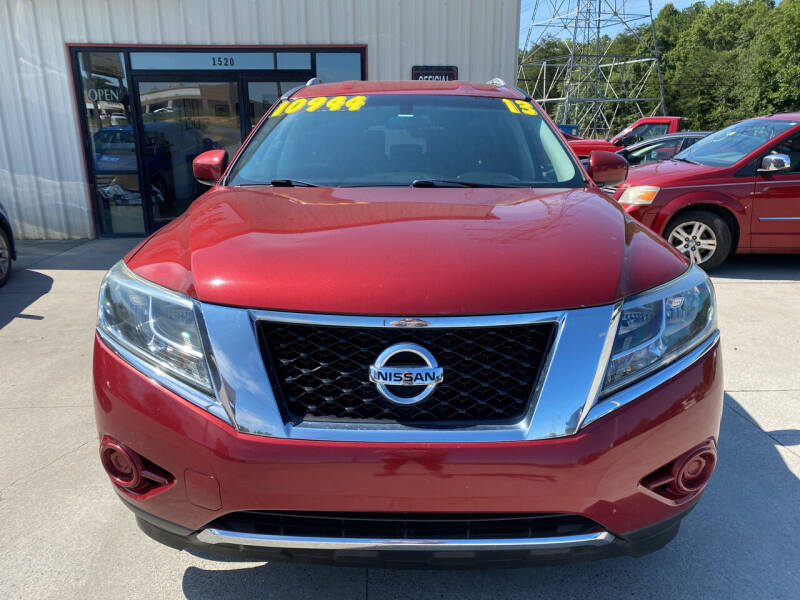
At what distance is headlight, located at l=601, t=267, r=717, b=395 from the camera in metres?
1.67

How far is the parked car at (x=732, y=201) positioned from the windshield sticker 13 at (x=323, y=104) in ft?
14.5

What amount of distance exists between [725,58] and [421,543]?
7544cm

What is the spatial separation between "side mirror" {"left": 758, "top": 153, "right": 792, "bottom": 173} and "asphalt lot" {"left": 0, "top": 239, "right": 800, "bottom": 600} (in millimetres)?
3133

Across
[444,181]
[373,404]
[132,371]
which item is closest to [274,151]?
[444,181]

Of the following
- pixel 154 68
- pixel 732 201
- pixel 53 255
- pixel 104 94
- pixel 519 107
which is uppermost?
pixel 154 68

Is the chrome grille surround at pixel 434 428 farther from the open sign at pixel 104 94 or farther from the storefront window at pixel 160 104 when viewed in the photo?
the open sign at pixel 104 94

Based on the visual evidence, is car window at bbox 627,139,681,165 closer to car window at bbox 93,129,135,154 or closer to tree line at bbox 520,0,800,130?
car window at bbox 93,129,135,154

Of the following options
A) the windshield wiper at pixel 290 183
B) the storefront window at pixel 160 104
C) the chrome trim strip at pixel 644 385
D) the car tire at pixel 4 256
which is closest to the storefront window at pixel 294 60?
the storefront window at pixel 160 104

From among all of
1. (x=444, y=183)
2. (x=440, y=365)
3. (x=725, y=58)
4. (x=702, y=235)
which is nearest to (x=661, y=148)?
(x=702, y=235)

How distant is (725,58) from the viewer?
63.8m

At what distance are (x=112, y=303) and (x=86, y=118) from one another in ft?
27.1

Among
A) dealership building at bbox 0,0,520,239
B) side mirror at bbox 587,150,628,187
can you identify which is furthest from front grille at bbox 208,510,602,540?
dealership building at bbox 0,0,520,239

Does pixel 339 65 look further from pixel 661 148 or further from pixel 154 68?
pixel 661 148

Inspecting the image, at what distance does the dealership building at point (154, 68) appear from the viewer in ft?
28.0
